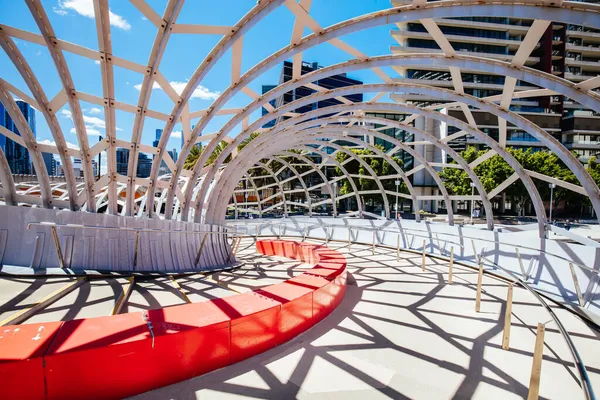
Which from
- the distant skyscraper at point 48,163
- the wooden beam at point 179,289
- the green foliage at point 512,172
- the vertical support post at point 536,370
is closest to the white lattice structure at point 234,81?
the wooden beam at point 179,289

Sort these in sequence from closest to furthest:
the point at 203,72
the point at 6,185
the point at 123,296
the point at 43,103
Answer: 1. the point at 123,296
2. the point at 203,72
3. the point at 43,103
4. the point at 6,185

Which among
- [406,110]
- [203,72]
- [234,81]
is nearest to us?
[203,72]

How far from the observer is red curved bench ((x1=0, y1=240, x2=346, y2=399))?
3391 mm

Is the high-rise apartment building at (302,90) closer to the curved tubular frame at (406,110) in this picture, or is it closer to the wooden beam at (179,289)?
the curved tubular frame at (406,110)

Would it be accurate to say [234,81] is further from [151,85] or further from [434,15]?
[434,15]

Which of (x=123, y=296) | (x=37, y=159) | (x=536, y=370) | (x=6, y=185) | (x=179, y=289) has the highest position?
(x=37, y=159)

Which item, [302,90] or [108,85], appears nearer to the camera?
[108,85]

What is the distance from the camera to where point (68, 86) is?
9.05 meters

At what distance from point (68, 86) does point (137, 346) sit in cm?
863

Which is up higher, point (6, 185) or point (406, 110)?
point (406, 110)

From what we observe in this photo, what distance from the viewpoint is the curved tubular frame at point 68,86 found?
7332mm

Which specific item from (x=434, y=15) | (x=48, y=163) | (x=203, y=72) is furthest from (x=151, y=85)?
(x=48, y=163)

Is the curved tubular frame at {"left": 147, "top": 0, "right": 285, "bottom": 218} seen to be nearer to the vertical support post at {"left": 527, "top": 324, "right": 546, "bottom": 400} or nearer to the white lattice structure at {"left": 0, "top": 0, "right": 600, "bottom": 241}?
the white lattice structure at {"left": 0, "top": 0, "right": 600, "bottom": 241}

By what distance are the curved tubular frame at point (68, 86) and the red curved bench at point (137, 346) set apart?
7.15 m
